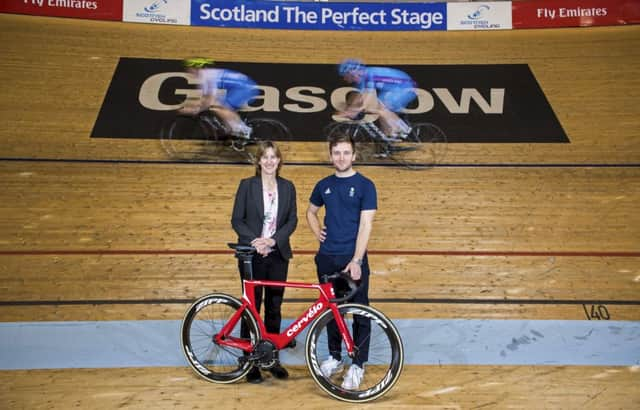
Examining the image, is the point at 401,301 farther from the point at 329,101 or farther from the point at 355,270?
the point at 329,101

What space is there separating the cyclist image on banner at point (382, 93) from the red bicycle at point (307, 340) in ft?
15.3

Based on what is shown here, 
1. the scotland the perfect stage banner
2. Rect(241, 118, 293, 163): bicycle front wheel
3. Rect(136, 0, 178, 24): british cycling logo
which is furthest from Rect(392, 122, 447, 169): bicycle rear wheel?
Rect(136, 0, 178, 24): british cycling logo

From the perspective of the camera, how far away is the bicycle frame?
2.70 meters

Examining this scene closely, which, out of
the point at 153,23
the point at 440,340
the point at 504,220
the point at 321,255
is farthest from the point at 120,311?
the point at 153,23

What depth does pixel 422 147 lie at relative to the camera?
733 cm

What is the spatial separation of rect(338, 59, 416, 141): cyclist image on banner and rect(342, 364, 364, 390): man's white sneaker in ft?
16.3

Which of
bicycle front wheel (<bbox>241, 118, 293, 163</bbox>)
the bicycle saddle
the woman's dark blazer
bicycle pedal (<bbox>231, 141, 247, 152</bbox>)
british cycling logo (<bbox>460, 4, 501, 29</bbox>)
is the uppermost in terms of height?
british cycling logo (<bbox>460, 4, 501, 29</bbox>)

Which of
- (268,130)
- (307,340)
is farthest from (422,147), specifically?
(307,340)

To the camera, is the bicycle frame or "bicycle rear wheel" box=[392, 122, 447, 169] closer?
the bicycle frame

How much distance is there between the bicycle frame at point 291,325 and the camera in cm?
270

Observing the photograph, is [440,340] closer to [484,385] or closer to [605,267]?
[484,385]

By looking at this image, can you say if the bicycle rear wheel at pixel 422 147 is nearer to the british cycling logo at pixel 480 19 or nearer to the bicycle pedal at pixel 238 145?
the bicycle pedal at pixel 238 145

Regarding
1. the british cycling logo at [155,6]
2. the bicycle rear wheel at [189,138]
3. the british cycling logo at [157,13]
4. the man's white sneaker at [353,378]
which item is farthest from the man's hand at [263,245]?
the british cycling logo at [155,6]

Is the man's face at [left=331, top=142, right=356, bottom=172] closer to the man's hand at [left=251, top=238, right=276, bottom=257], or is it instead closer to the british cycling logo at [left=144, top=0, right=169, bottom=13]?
the man's hand at [left=251, top=238, right=276, bottom=257]
